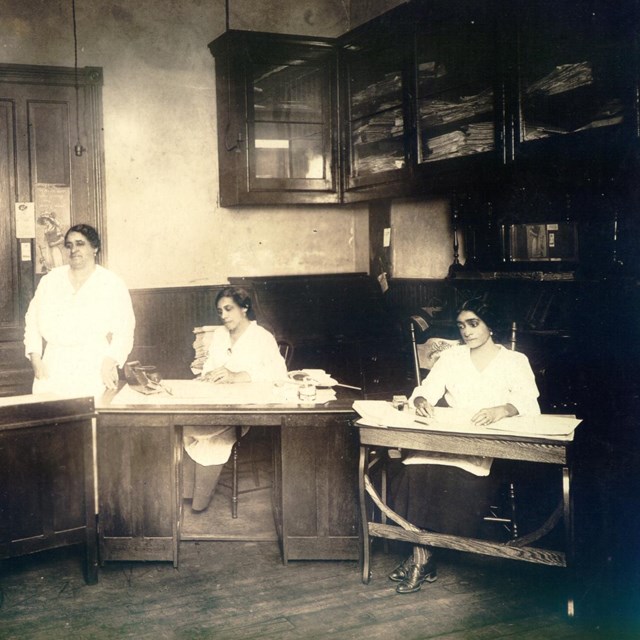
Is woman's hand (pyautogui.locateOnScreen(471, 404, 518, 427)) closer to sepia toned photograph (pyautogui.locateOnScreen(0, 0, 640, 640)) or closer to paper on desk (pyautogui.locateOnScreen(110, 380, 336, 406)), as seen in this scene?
sepia toned photograph (pyautogui.locateOnScreen(0, 0, 640, 640))

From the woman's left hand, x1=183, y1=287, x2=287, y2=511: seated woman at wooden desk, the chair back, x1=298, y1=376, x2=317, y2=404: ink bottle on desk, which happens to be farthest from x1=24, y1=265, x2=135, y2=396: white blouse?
the woman's left hand

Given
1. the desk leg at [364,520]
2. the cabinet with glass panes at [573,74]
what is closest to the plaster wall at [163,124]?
the cabinet with glass panes at [573,74]

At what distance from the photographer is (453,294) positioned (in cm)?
469

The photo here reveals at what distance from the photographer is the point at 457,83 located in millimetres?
3998

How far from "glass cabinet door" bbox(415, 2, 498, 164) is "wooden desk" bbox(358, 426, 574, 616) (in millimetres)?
1617

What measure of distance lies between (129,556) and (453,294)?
252 cm

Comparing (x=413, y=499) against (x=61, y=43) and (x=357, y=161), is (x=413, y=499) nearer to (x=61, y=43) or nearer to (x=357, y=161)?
(x=357, y=161)

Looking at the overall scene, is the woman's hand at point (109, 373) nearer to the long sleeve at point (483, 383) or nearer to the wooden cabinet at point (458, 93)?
the long sleeve at point (483, 383)

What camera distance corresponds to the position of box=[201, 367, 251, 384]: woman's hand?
154 inches

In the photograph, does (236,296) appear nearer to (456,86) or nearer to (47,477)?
(47,477)

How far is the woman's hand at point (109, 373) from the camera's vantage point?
151 inches

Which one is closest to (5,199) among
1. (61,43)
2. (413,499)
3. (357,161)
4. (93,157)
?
(93,157)

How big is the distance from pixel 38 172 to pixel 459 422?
353 centimetres

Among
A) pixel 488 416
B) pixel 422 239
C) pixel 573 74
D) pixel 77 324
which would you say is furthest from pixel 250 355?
pixel 573 74
